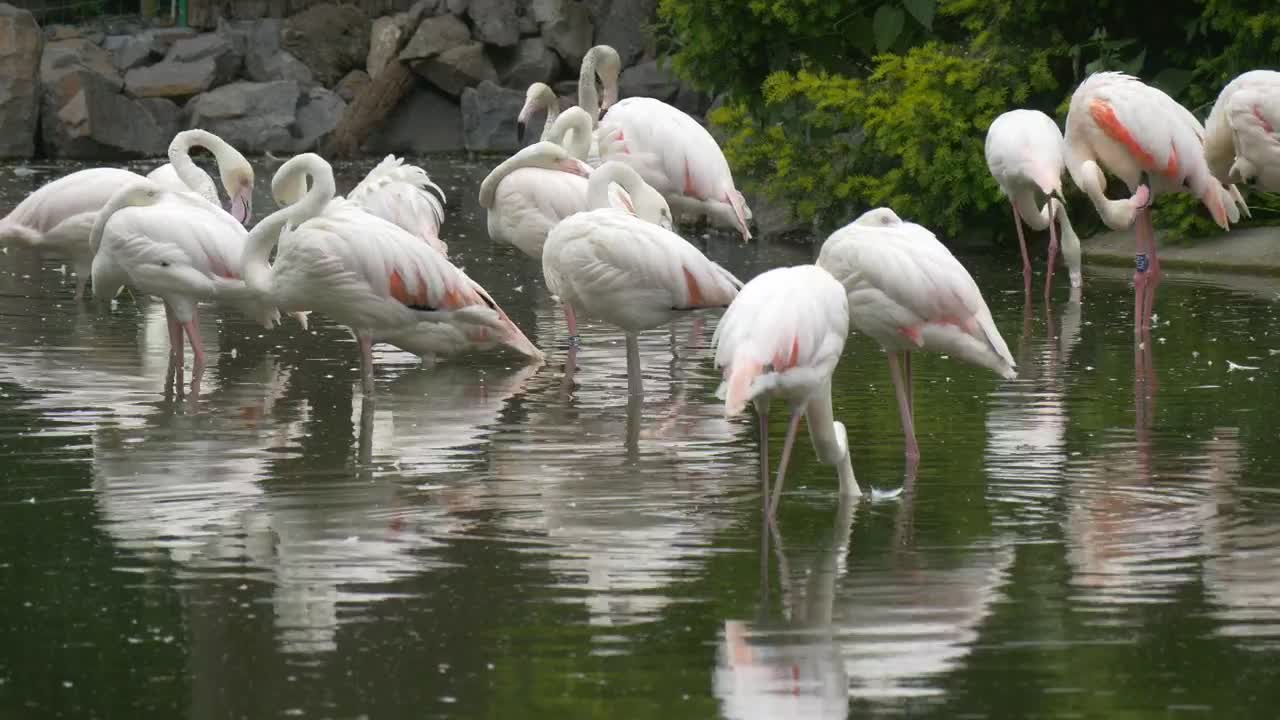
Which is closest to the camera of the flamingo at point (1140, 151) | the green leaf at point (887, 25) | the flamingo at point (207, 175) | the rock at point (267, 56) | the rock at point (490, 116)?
the flamingo at point (1140, 151)

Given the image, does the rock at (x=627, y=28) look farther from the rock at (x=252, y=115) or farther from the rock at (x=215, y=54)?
the rock at (x=215, y=54)

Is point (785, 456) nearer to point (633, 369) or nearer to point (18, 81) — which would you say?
point (633, 369)

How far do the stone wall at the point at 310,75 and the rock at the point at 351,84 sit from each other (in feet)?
0.06

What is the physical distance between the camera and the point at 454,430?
23.1 ft

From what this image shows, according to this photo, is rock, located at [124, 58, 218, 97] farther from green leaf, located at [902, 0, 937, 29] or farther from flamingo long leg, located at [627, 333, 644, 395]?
flamingo long leg, located at [627, 333, 644, 395]

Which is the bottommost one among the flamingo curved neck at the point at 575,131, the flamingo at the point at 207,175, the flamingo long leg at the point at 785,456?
the flamingo long leg at the point at 785,456

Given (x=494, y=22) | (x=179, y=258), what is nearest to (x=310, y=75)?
(x=494, y=22)

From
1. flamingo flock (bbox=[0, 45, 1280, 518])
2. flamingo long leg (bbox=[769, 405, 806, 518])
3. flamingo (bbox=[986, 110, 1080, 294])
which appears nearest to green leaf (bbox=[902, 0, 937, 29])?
flamingo (bbox=[986, 110, 1080, 294])

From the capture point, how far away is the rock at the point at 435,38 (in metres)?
23.3

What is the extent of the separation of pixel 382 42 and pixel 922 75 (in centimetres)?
1291

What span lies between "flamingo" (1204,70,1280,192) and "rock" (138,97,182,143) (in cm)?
1652

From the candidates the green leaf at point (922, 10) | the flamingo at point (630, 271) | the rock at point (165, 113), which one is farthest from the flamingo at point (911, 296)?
the rock at point (165, 113)

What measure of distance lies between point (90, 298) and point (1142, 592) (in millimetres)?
7559

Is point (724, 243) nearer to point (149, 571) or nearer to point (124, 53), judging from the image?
point (149, 571)
